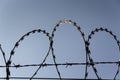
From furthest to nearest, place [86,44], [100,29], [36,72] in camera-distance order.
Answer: [100,29] → [86,44] → [36,72]

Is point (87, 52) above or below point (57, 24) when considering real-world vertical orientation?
below

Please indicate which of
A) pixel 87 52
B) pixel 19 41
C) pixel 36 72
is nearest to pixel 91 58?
pixel 87 52

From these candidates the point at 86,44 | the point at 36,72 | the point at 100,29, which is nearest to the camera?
the point at 36,72

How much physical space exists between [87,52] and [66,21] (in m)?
1.78

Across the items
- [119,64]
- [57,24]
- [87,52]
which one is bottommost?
[119,64]

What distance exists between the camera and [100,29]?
33.2ft

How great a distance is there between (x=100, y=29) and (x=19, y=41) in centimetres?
299

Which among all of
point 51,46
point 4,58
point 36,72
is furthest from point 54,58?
point 4,58

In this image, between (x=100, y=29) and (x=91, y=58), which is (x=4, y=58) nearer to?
(x=91, y=58)

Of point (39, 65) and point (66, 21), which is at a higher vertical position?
point (66, 21)

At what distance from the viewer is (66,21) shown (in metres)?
10.2

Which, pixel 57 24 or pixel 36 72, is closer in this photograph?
pixel 36 72

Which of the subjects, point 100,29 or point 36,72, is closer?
point 36,72

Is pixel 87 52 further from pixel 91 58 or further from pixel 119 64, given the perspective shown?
pixel 119 64
